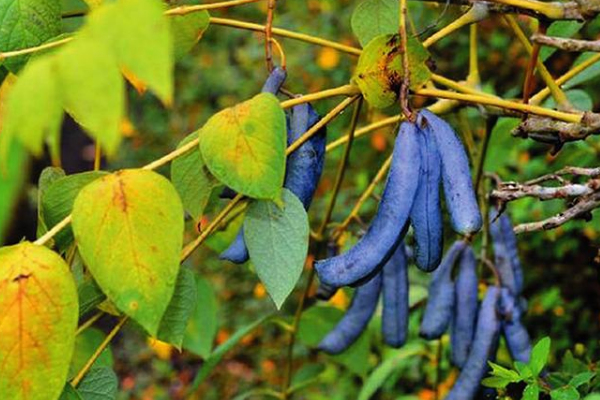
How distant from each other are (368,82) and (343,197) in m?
2.19

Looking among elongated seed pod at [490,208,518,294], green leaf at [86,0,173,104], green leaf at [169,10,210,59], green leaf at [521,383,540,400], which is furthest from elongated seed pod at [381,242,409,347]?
green leaf at [86,0,173,104]

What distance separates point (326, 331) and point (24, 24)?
693 millimetres

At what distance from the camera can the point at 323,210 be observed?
3.28 meters

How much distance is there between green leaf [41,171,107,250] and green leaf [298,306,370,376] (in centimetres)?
66

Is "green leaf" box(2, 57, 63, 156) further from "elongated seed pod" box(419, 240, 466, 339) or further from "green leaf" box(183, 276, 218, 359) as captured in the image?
"green leaf" box(183, 276, 218, 359)

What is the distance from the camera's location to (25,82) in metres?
0.68

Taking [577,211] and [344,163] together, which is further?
[344,163]

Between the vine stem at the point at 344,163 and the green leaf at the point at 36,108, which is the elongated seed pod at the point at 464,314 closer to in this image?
the vine stem at the point at 344,163

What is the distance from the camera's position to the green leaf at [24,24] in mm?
1026

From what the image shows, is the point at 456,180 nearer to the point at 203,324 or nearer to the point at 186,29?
the point at 186,29

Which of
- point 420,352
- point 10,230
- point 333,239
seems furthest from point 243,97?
point 333,239

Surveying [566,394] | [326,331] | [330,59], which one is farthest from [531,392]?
[330,59]

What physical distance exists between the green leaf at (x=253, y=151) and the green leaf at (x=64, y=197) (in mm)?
117

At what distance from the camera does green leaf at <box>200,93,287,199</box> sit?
2.84 feet
